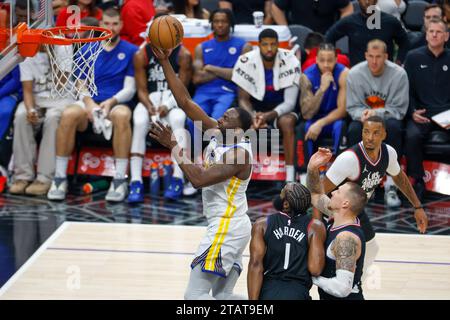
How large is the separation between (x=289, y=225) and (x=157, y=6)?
5.50m

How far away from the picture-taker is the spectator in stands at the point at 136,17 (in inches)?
394

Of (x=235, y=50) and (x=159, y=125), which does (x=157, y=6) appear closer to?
(x=235, y=50)

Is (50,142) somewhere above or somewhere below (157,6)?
below

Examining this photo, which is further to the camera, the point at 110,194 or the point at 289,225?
the point at 110,194

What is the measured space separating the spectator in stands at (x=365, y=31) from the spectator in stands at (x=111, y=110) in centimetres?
218

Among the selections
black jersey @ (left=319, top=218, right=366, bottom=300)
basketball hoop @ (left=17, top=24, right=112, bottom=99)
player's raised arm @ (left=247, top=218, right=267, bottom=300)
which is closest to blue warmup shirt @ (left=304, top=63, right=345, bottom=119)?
basketball hoop @ (left=17, top=24, right=112, bottom=99)

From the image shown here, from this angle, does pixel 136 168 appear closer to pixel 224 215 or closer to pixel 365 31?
pixel 365 31

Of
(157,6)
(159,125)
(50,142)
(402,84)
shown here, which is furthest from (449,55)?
(159,125)

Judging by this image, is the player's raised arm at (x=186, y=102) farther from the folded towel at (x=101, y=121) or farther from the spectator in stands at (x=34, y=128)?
the spectator in stands at (x=34, y=128)

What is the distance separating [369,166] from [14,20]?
2769 mm

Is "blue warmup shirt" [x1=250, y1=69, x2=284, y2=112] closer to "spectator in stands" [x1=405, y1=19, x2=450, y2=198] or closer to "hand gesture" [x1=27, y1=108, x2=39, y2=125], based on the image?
"spectator in stands" [x1=405, y1=19, x2=450, y2=198]
